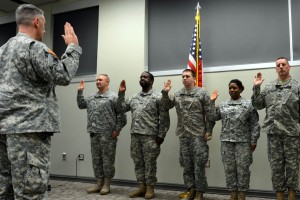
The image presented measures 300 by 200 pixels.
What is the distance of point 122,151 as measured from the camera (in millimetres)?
4773

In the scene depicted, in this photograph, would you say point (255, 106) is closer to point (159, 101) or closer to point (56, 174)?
point (159, 101)

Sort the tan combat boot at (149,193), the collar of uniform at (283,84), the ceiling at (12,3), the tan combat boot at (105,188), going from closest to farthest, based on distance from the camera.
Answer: the collar of uniform at (283,84), the tan combat boot at (149,193), the tan combat boot at (105,188), the ceiling at (12,3)

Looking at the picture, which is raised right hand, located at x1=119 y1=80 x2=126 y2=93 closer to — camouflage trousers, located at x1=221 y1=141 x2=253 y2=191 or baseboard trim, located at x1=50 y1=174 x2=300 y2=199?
camouflage trousers, located at x1=221 y1=141 x2=253 y2=191

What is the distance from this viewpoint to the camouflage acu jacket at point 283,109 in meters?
3.05

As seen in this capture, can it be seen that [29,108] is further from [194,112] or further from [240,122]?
[240,122]

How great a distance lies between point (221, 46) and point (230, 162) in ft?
5.63

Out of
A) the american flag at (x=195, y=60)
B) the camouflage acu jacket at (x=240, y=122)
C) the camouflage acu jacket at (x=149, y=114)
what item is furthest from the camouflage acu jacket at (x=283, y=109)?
→ the camouflage acu jacket at (x=149, y=114)

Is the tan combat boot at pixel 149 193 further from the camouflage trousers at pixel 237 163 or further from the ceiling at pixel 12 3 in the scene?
the ceiling at pixel 12 3

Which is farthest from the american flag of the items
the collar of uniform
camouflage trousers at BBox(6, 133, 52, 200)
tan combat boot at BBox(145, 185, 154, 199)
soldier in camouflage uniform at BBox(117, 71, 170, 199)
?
camouflage trousers at BBox(6, 133, 52, 200)

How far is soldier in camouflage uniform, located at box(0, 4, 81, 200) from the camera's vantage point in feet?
5.18

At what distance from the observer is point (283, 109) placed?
122 inches

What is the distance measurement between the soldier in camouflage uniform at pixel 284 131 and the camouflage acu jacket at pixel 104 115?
1.78 m

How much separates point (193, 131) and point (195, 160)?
313mm

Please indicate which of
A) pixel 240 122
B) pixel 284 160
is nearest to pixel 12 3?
pixel 240 122
